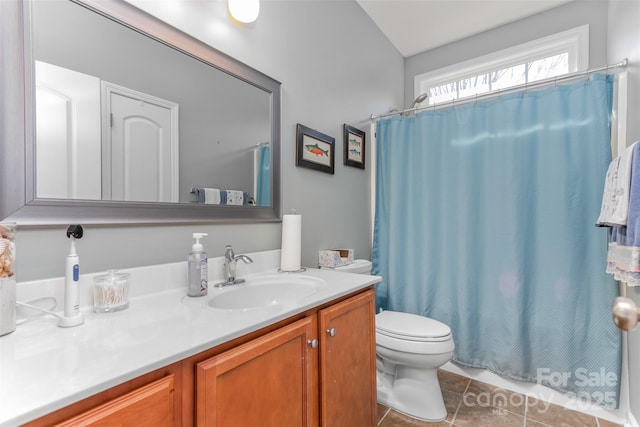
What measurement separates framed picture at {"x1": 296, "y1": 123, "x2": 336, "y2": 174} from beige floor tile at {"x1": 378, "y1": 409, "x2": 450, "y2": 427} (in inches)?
56.6

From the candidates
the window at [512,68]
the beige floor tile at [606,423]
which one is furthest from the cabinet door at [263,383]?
the window at [512,68]

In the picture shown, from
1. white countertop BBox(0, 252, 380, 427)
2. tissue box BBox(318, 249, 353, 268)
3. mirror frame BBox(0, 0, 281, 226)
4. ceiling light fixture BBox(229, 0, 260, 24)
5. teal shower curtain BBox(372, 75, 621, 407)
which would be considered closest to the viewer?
white countertop BBox(0, 252, 380, 427)

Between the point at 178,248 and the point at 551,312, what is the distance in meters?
1.99

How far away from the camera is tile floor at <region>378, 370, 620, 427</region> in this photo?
1534 millimetres

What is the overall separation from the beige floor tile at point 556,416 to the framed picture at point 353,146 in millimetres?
1805

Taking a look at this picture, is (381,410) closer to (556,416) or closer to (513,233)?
(556,416)

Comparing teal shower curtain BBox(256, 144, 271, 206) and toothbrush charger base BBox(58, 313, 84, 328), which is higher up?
teal shower curtain BBox(256, 144, 271, 206)

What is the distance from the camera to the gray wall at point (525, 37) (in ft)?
6.48

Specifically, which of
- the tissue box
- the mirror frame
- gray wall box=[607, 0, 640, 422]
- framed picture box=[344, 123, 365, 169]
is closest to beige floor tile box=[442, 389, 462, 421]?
gray wall box=[607, 0, 640, 422]

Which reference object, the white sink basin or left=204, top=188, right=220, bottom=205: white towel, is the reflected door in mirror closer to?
left=204, top=188, right=220, bottom=205: white towel

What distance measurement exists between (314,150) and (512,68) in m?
1.88

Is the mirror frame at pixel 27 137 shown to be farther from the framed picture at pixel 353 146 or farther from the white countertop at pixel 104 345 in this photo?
the framed picture at pixel 353 146

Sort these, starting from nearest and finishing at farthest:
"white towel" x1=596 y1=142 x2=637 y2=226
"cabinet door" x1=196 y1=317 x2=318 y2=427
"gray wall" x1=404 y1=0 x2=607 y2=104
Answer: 1. "cabinet door" x1=196 y1=317 x2=318 y2=427
2. "white towel" x1=596 y1=142 x2=637 y2=226
3. "gray wall" x1=404 y1=0 x2=607 y2=104

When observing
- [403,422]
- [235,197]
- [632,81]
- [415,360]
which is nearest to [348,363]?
[415,360]
